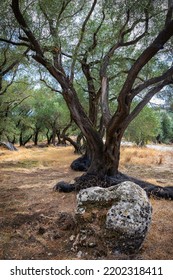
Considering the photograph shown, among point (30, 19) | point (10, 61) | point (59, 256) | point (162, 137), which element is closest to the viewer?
point (59, 256)

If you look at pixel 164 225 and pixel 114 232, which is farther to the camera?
pixel 164 225

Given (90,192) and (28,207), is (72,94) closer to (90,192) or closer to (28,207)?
(28,207)

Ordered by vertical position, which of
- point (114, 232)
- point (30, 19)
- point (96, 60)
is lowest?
point (114, 232)

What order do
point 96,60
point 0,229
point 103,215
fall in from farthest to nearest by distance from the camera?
point 96,60
point 0,229
point 103,215

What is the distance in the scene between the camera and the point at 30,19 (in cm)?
897

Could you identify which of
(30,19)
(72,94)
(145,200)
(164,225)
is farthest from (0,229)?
(30,19)

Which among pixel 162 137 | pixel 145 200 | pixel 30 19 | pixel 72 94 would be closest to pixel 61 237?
pixel 145 200

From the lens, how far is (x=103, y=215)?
391cm

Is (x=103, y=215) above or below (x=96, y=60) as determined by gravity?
below

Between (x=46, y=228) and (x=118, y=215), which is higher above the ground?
(x=118, y=215)

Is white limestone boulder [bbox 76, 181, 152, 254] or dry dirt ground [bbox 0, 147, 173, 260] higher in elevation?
white limestone boulder [bbox 76, 181, 152, 254]

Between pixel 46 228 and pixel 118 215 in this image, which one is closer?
pixel 118 215

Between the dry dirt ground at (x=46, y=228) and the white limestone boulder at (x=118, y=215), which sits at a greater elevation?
the white limestone boulder at (x=118, y=215)

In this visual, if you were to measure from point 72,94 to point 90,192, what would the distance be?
4452mm
